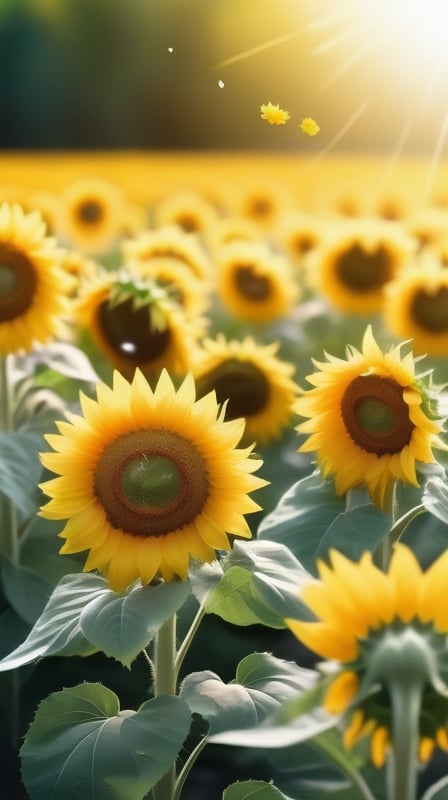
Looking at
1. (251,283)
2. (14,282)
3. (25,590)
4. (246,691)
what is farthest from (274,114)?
(251,283)

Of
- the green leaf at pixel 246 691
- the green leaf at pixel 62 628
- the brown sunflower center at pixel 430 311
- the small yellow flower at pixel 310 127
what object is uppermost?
the brown sunflower center at pixel 430 311

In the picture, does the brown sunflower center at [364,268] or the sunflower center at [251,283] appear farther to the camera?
the sunflower center at [251,283]

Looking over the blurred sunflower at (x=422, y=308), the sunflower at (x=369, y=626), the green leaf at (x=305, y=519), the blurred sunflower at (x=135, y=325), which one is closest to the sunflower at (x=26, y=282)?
the blurred sunflower at (x=135, y=325)

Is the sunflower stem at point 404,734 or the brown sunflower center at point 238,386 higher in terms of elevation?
the brown sunflower center at point 238,386

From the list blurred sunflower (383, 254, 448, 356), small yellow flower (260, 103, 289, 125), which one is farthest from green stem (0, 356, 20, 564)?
blurred sunflower (383, 254, 448, 356)

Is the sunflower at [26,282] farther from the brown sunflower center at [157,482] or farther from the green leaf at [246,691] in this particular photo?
the green leaf at [246,691]

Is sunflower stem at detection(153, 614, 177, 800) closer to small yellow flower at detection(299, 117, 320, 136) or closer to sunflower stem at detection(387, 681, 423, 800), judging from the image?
sunflower stem at detection(387, 681, 423, 800)
